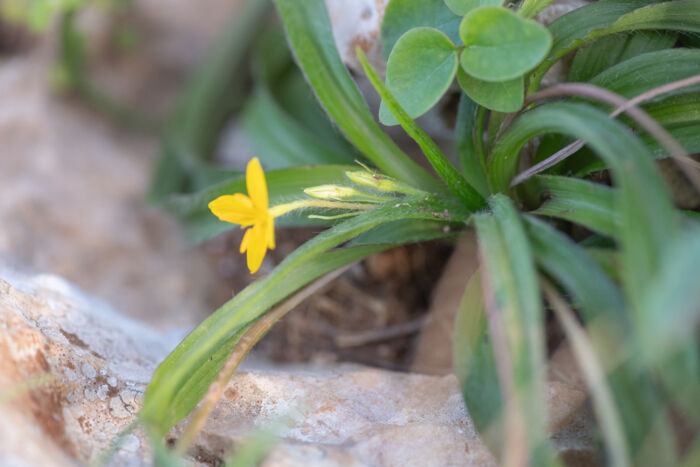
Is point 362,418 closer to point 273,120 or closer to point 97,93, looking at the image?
point 273,120

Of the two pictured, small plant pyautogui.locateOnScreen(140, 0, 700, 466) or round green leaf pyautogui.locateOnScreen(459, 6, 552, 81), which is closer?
small plant pyautogui.locateOnScreen(140, 0, 700, 466)

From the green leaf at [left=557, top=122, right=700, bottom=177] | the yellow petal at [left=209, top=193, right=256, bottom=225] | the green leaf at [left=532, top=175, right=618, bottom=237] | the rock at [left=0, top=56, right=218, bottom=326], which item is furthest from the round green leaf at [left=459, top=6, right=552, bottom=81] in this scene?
the rock at [left=0, top=56, right=218, bottom=326]

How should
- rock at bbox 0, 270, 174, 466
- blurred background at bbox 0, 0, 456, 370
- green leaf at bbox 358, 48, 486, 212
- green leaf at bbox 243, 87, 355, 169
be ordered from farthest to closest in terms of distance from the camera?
blurred background at bbox 0, 0, 456, 370, green leaf at bbox 243, 87, 355, 169, green leaf at bbox 358, 48, 486, 212, rock at bbox 0, 270, 174, 466

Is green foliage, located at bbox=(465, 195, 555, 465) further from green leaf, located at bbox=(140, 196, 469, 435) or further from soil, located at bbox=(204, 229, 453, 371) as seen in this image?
soil, located at bbox=(204, 229, 453, 371)

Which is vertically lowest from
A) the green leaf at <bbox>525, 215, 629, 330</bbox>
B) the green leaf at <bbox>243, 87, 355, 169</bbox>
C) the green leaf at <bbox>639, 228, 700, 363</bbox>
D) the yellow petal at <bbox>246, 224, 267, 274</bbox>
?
the green leaf at <bbox>639, 228, 700, 363</bbox>

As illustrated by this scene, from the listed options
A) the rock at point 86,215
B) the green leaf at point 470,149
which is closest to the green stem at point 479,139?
the green leaf at point 470,149

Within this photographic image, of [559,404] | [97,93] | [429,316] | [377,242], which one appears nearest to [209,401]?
[377,242]
